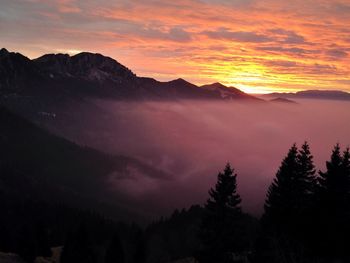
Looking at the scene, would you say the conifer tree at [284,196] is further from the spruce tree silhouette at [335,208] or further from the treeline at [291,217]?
the spruce tree silhouette at [335,208]

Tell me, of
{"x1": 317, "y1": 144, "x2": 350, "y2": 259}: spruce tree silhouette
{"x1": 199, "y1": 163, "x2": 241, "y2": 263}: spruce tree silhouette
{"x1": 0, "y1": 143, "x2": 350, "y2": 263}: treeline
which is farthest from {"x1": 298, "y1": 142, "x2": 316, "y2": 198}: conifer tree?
{"x1": 199, "y1": 163, "x2": 241, "y2": 263}: spruce tree silhouette

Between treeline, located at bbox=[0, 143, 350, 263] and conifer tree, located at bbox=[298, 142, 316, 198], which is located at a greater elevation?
conifer tree, located at bbox=[298, 142, 316, 198]

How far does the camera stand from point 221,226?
3653 centimetres

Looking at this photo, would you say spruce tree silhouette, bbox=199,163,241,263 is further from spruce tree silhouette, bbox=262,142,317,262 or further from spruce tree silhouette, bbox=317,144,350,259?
spruce tree silhouette, bbox=317,144,350,259

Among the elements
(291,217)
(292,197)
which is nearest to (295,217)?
(291,217)

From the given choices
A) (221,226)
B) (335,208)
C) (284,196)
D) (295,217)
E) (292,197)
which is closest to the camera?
(335,208)

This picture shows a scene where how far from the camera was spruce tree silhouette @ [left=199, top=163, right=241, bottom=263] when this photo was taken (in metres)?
36.4

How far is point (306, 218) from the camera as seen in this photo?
34250mm

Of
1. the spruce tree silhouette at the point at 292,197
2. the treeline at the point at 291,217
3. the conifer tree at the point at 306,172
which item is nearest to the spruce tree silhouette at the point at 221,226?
the treeline at the point at 291,217

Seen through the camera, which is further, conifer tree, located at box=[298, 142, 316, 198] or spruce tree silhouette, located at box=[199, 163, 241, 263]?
conifer tree, located at box=[298, 142, 316, 198]

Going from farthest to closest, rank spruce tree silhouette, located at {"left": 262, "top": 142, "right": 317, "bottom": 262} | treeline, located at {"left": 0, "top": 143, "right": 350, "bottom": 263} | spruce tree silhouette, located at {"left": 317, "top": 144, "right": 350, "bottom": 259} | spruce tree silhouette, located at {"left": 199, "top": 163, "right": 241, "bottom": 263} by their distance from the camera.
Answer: spruce tree silhouette, located at {"left": 199, "top": 163, "right": 241, "bottom": 263}
spruce tree silhouette, located at {"left": 262, "top": 142, "right": 317, "bottom": 262}
treeline, located at {"left": 0, "top": 143, "right": 350, "bottom": 263}
spruce tree silhouette, located at {"left": 317, "top": 144, "right": 350, "bottom": 259}

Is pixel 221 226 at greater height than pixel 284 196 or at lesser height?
lesser

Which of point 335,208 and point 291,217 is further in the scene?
point 291,217

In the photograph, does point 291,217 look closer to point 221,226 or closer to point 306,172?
point 306,172
